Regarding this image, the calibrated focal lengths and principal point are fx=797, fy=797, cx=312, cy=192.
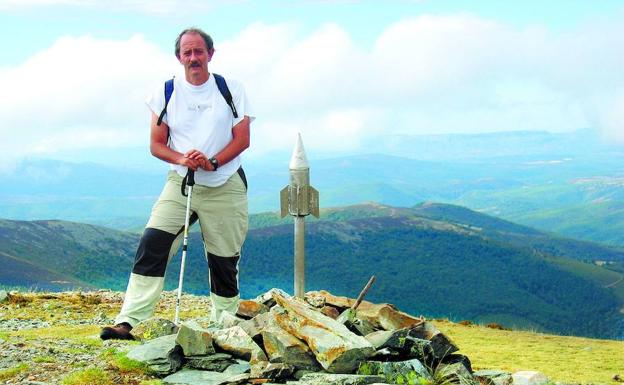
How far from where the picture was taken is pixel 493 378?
32.0 feet

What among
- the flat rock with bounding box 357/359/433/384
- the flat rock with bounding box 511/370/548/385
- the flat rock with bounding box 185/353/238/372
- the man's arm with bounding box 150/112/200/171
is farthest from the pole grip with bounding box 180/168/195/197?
the flat rock with bounding box 511/370/548/385

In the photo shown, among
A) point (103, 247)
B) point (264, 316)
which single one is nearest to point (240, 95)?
point (264, 316)

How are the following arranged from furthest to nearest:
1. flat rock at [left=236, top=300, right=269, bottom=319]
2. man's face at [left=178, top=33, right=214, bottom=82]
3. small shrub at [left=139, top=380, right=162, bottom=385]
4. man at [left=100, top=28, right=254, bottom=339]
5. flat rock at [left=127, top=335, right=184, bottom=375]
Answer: flat rock at [left=236, top=300, right=269, bottom=319] → man at [left=100, top=28, right=254, bottom=339] → man's face at [left=178, top=33, right=214, bottom=82] → flat rock at [left=127, top=335, right=184, bottom=375] → small shrub at [left=139, top=380, right=162, bottom=385]

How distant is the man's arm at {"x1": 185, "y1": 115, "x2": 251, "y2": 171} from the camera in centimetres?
941

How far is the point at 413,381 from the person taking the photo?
8.25 metres

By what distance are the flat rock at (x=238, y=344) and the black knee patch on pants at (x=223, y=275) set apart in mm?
986

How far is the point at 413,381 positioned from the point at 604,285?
180 meters

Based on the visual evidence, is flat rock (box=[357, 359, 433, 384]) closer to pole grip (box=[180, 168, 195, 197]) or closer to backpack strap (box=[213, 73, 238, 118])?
pole grip (box=[180, 168, 195, 197])

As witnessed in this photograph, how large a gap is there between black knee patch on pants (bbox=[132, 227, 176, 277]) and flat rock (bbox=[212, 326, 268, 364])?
3.85ft

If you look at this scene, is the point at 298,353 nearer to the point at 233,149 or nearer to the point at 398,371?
the point at 398,371

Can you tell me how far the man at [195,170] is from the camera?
9594mm

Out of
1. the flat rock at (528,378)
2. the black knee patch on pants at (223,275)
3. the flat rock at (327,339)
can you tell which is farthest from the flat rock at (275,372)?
the flat rock at (528,378)

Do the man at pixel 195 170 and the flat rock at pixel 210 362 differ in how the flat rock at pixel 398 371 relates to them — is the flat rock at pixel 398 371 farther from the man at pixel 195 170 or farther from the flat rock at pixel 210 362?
the man at pixel 195 170

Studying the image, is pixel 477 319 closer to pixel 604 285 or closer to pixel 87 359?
pixel 604 285
